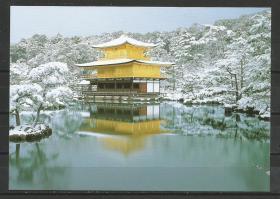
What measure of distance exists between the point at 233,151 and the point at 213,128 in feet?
1.23

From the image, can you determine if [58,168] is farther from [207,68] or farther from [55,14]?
[207,68]

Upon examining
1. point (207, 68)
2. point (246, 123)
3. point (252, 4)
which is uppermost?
point (252, 4)

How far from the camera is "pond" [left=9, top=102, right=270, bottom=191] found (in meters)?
4.54

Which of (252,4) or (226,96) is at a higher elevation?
(252,4)

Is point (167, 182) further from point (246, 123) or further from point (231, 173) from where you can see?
point (246, 123)

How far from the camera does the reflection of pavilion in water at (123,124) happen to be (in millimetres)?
A: 4734

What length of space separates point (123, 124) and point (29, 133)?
1.15 meters

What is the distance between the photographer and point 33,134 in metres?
4.66

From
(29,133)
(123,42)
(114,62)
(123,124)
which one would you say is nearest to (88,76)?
(114,62)

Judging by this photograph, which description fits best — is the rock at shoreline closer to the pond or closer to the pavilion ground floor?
the pond

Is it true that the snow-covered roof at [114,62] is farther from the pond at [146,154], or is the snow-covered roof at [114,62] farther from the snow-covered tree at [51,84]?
the pond at [146,154]

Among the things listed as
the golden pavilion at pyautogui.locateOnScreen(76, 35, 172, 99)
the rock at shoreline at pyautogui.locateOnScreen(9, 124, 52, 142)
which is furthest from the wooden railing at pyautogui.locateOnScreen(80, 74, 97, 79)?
the rock at shoreline at pyautogui.locateOnScreen(9, 124, 52, 142)

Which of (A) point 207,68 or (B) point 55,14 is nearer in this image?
(B) point 55,14
